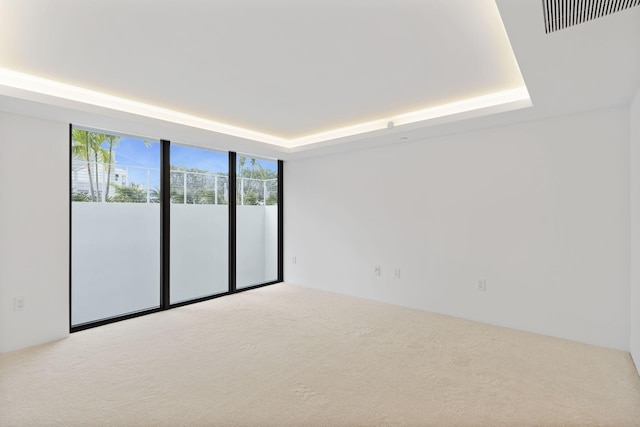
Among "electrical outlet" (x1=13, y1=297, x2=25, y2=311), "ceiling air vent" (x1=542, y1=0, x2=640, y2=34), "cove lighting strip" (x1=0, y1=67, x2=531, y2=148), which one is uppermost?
"cove lighting strip" (x1=0, y1=67, x2=531, y2=148)

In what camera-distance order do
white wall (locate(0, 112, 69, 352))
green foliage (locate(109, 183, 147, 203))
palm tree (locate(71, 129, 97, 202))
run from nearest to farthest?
white wall (locate(0, 112, 69, 352)) → palm tree (locate(71, 129, 97, 202)) → green foliage (locate(109, 183, 147, 203))

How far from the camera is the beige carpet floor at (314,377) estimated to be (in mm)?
2098

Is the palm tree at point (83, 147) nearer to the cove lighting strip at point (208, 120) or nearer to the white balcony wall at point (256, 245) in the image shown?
the cove lighting strip at point (208, 120)

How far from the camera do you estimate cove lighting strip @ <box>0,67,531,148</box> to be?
2828mm

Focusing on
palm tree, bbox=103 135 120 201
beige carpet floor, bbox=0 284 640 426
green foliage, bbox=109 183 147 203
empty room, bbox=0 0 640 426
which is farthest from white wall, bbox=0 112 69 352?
green foliage, bbox=109 183 147 203

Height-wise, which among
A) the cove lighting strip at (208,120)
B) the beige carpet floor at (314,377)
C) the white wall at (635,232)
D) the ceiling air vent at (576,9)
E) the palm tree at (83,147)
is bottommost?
the beige carpet floor at (314,377)

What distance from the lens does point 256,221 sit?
595 cm

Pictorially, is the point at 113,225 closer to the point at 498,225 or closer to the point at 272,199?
the point at 272,199

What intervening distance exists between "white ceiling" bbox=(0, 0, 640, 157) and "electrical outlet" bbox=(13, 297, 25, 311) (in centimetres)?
182

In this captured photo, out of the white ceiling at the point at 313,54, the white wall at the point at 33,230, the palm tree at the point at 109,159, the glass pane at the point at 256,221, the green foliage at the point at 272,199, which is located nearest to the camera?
the white ceiling at the point at 313,54

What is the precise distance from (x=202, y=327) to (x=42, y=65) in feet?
9.36

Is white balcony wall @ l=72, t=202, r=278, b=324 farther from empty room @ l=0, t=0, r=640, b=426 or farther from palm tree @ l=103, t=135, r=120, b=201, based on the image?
palm tree @ l=103, t=135, r=120, b=201

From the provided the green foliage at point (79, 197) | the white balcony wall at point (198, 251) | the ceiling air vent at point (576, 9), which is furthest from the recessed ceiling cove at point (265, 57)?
the white balcony wall at point (198, 251)

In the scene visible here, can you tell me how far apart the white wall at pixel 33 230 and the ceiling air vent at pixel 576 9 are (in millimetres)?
4286
